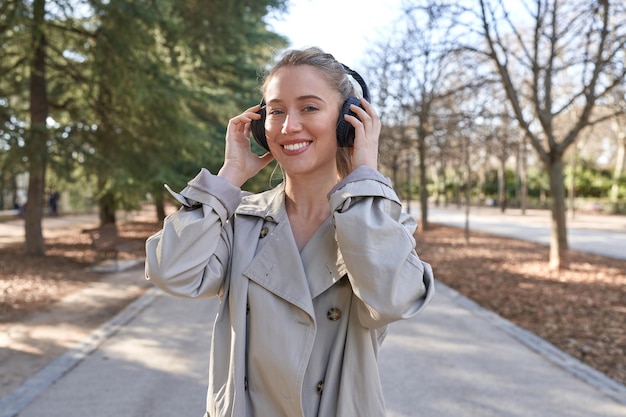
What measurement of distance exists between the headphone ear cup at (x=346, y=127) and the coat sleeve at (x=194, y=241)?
14.5 inches

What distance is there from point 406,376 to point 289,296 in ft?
13.2

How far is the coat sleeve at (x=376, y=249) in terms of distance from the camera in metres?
1.43

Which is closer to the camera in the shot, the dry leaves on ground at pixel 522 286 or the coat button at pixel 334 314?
the coat button at pixel 334 314

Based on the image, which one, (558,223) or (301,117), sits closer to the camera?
(301,117)

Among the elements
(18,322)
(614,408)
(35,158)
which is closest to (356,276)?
(614,408)

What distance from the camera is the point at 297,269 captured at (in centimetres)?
158

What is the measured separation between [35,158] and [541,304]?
10.7 meters

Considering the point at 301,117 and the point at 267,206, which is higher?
the point at 301,117

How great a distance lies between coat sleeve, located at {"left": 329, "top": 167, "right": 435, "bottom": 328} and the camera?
1433 millimetres

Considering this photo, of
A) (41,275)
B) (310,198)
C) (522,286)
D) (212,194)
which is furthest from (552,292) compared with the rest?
(41,275)

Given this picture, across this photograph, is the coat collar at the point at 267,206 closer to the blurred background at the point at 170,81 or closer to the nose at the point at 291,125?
the nose at the point at 291,125

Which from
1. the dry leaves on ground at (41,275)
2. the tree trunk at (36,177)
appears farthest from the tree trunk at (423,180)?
the tree trunk at (36,177)

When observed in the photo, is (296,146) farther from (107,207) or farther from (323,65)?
(107,207)

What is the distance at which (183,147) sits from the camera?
1355cm
